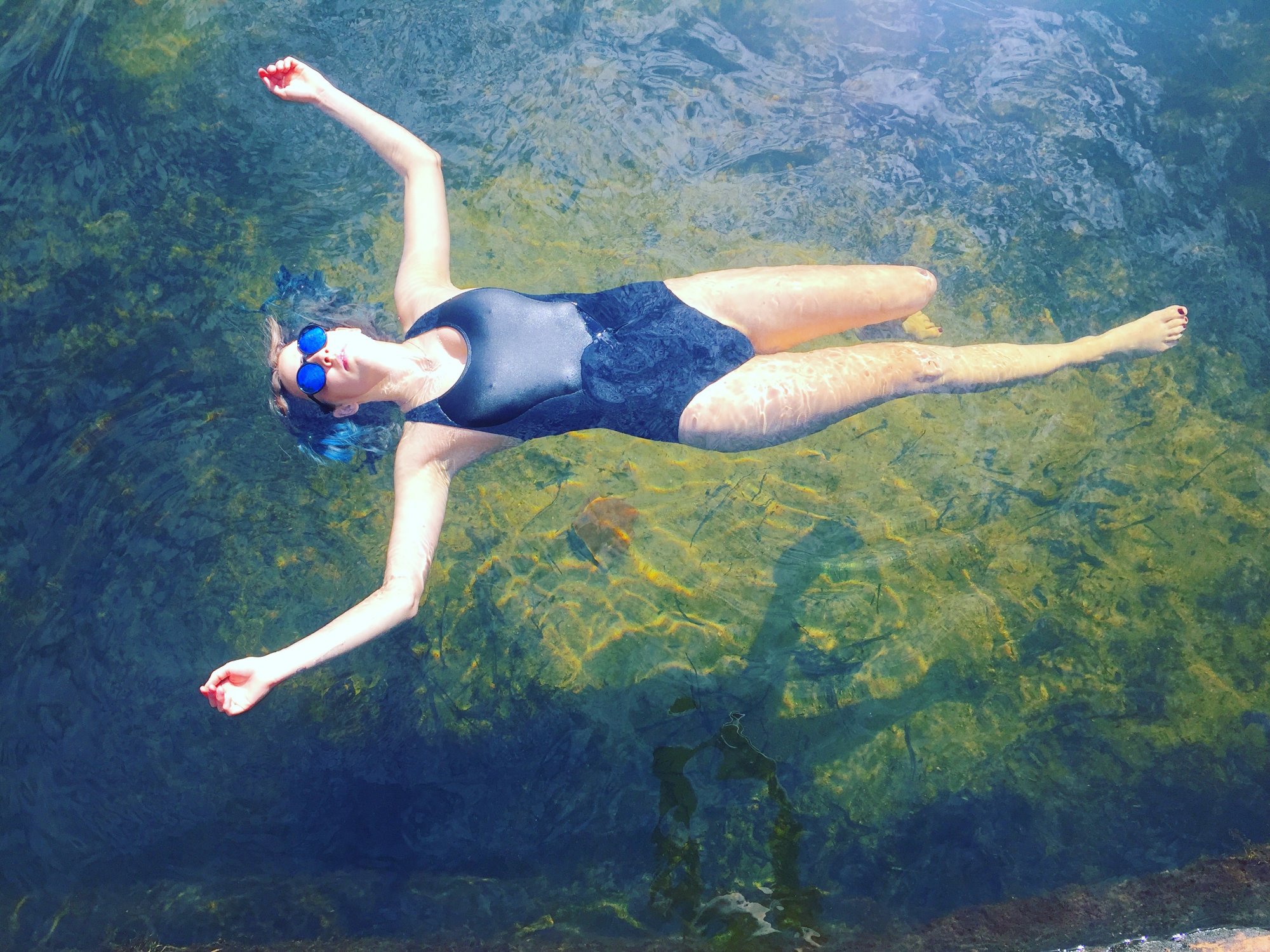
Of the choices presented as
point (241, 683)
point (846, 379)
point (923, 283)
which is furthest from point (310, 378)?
point (923, 283)

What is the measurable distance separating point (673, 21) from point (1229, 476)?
144 inches

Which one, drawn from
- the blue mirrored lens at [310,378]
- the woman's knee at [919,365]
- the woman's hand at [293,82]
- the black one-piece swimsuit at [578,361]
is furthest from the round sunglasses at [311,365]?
the woman's knee at [919,365]

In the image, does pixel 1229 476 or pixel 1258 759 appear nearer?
pixel 1258 759

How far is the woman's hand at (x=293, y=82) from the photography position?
3436mm

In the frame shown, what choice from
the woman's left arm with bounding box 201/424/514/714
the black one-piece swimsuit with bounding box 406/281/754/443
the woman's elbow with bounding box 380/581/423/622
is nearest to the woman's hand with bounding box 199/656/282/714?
the woman's left arm with bounding box 201/424/514/714

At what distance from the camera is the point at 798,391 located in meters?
3.45

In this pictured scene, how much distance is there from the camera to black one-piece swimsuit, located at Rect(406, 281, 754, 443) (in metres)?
3.22

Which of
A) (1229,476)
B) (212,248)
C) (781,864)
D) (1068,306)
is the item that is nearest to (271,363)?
(212,248)

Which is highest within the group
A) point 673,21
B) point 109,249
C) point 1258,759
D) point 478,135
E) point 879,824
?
point 673,21

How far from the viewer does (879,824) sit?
148 inches

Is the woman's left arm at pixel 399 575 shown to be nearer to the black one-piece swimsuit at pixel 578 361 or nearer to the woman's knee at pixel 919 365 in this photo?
the black one-piece swimsuit at pixel 578 361

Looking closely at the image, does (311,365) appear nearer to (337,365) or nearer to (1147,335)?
(337,365)

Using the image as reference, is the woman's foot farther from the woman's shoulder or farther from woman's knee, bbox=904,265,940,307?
the woman's shoulder

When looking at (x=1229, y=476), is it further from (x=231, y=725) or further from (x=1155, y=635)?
(x=231, y=725)
